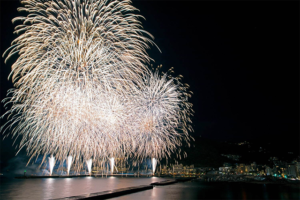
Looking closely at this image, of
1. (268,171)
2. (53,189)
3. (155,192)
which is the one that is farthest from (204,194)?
(268,171)

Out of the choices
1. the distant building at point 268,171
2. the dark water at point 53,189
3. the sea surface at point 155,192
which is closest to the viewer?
the dark water at point 53,189

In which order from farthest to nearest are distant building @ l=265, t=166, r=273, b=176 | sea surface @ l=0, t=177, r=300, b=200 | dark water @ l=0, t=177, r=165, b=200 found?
distant building @ l=265, t=166, r=273, b=176, sea surface @ l=0, t=177, r=300, b=200, dark water @ l=0, t=177, r=165, b=200

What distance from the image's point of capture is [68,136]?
2048 cm

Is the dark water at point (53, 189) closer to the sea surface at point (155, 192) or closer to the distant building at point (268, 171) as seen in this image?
the sea surface at point (155, 192)

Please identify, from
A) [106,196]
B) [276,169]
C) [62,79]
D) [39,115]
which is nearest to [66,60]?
[62,79]

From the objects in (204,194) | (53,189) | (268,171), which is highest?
(268,171)

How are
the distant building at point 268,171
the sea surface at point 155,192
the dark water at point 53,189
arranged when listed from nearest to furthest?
the dark water at point 53,189 → the sea surface at point 155,192 → the distant building at point 268,171

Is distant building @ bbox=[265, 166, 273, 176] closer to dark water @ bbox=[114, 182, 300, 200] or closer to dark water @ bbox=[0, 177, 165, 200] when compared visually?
dark water @ bbox=[114, 182, 300, 200]

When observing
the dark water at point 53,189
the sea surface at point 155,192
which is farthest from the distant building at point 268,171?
the dark water at point 53,189

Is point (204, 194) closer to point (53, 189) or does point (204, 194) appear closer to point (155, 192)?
point (155, 192)

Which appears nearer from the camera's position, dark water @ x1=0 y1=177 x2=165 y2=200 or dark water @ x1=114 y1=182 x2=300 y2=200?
dark water @ x1=0 y1=177 x2=165 y2=200

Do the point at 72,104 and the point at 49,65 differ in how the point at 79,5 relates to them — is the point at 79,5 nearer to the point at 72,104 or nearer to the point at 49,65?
the point at 49,65

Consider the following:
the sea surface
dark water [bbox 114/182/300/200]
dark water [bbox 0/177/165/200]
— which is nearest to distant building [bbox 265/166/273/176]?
the sea surface

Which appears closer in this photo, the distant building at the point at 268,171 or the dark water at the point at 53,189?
the dark water at the point at 53,189
